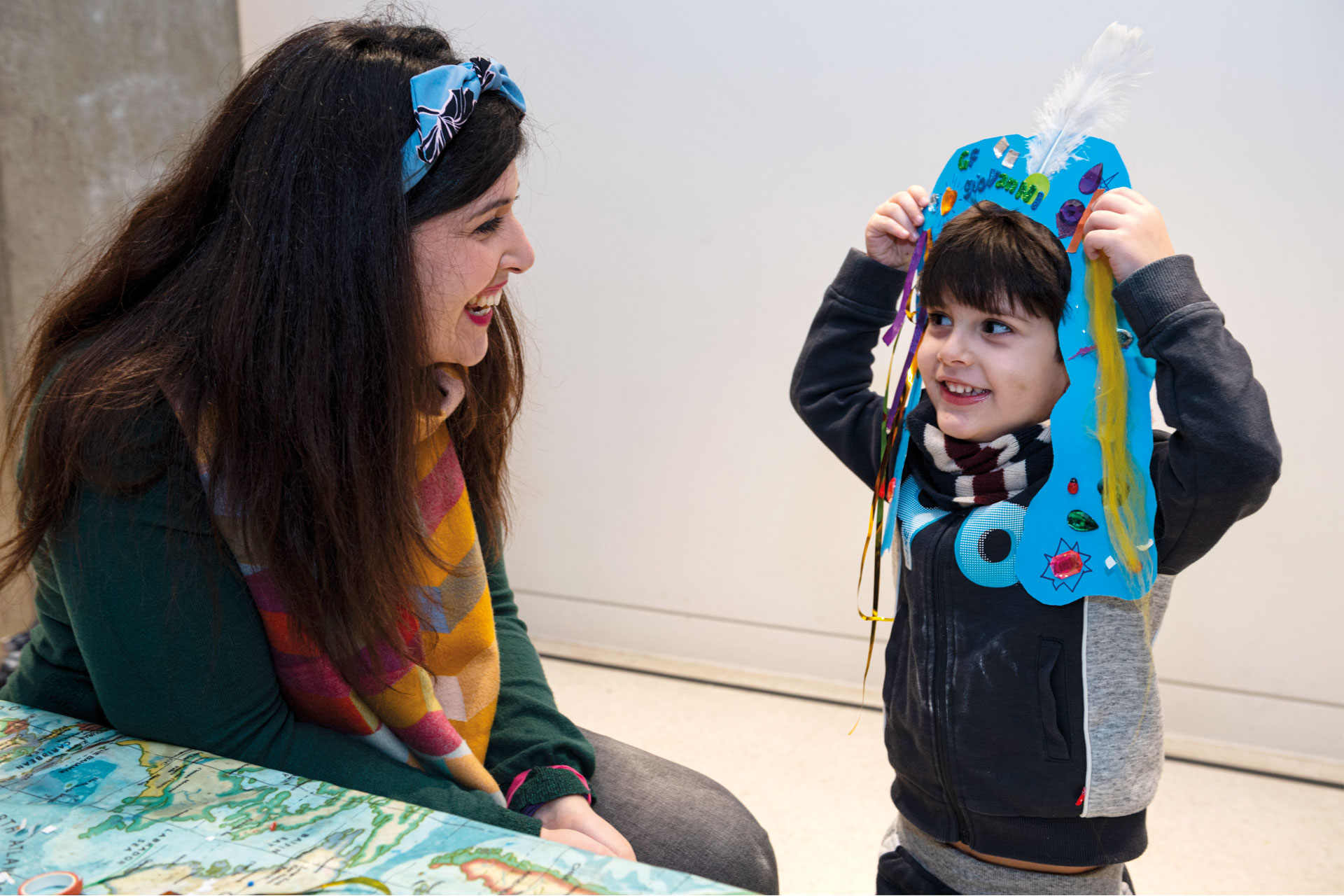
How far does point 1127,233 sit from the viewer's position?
0.96m

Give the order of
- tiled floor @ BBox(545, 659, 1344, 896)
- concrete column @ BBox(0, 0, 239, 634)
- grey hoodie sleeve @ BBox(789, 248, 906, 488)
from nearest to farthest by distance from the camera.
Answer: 1. grey hoodie sleeve @ BBox(789, 248, 906, 488)
2. tiled floor @ BBox(545, 659, 1344, 896)
3. concrete column @ BBox(0, 0, 239, 634)

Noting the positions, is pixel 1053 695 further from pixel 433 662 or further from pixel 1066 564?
pixel 433 662

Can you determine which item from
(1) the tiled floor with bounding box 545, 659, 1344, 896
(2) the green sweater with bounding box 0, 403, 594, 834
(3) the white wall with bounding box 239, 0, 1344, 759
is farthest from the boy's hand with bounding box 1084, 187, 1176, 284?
(1) the tiled floor with bounding box 545, 659, 1344, 896

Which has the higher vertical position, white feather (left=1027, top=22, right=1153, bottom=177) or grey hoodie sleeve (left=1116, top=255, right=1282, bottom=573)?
white feather (left=1027, top=22, right=1153, bottom=177)

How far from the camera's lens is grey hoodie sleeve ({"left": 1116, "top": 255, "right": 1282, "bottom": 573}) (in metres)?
0.91

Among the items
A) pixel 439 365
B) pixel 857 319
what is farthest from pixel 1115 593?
pixel 439 365

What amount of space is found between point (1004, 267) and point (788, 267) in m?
1.03

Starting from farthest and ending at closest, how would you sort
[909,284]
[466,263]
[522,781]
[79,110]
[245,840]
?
[79,110] < [909,284] < [522,781] < [466,263] < [245,840]

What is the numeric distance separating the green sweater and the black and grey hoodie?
476 millimetres

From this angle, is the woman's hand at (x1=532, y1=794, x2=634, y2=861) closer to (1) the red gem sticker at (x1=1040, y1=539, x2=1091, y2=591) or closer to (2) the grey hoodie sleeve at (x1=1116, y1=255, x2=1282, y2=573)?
(1) the red gem sticker at (x1=1040, y1=539, x2=1091, y2=591)

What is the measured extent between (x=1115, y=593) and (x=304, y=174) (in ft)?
3.02

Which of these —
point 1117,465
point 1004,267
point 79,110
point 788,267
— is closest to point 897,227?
point 1004,267

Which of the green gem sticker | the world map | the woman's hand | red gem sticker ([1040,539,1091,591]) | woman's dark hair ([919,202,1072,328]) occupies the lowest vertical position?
the woman's hand

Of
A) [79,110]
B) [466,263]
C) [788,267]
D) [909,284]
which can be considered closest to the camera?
[466,263]
